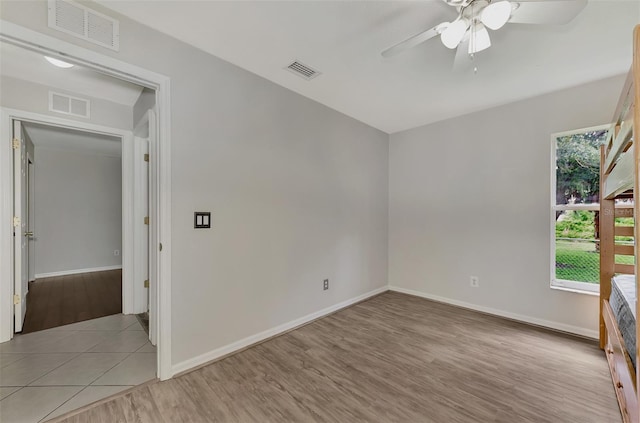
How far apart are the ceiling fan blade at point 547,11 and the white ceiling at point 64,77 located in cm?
326

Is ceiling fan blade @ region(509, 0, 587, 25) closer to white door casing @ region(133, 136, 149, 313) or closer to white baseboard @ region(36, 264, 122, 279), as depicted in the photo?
white door casing @ region(133, 136, 149, 313)

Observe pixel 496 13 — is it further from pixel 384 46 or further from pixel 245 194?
pixel 245 194

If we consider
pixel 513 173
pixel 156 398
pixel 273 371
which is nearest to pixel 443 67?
pixel 513 173

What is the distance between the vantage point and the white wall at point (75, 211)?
16.3 ft

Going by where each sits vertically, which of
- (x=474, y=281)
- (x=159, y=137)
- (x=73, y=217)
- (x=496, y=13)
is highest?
(x=496, y=13)

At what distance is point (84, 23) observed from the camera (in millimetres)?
1585

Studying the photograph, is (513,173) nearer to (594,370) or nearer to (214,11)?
(594,370)

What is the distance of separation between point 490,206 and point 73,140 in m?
6.61

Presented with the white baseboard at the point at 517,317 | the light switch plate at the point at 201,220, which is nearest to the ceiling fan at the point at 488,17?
the light switch plate at the point at 201,220

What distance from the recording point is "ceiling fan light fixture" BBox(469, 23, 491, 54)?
1.56 meters

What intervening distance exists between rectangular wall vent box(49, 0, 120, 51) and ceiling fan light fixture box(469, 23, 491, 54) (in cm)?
230

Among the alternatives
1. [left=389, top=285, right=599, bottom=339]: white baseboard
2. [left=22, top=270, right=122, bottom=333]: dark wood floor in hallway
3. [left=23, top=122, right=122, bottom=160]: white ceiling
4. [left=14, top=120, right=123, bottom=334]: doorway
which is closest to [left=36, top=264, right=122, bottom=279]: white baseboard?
[left=14, top=120, right=123, bottom=334]: doorway

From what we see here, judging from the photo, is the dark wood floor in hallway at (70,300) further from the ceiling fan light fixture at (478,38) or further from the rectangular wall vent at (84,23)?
the ceiling fan light fixture at (478,38)

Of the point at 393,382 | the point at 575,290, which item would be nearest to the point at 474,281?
the point at 575,290
